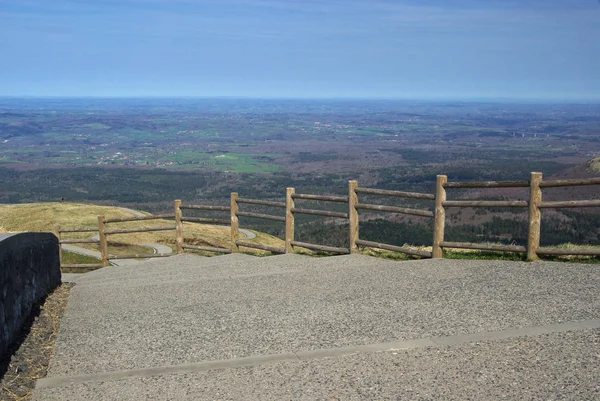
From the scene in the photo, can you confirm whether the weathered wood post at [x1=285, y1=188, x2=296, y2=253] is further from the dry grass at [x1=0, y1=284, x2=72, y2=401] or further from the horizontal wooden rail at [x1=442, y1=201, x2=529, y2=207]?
the dry grass at [x1=0, y1=284, x2=72, y2=401]

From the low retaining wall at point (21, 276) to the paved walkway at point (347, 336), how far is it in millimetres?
603

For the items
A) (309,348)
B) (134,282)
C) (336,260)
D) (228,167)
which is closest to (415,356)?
(309,348)

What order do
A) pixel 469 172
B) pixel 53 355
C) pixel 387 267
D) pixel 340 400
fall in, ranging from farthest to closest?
pixel 469 172 → pixel 387 267 → pixel 53 355 → pixel 340 400

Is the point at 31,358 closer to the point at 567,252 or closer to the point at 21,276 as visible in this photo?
the point at 21,276

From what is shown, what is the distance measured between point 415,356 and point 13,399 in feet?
13.3

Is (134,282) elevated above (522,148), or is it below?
above

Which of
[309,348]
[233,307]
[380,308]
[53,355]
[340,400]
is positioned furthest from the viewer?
[233,307]

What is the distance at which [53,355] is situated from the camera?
8.35 m

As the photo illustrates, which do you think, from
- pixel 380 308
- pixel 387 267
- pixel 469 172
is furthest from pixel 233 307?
pixel 469 172

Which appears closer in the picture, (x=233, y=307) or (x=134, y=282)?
(x=233, y=307)

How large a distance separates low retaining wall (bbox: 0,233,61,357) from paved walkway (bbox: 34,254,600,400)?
23.7 inches

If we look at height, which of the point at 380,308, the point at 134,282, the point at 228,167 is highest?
the point at 380,308

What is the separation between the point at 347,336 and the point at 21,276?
15.3 feet

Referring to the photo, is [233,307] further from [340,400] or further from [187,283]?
[340,400]
